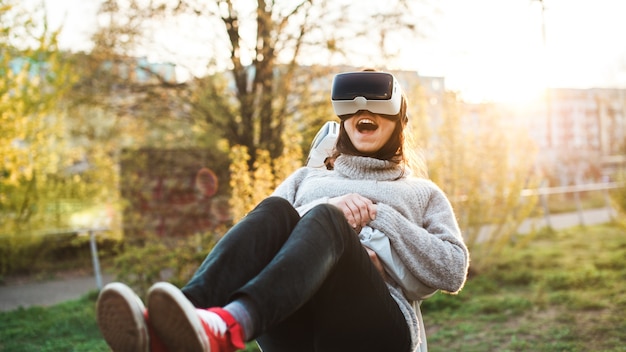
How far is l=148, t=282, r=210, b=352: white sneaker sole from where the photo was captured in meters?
1.52

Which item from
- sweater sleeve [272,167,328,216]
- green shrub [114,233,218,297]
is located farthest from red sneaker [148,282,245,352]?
green shrub [114,233,218,297]

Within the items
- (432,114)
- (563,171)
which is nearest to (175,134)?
(432,114)

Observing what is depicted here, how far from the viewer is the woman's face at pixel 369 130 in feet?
7.83

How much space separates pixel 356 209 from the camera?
7.13ft

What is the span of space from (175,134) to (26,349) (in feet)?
19.4

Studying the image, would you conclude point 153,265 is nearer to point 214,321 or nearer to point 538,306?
point 538,306

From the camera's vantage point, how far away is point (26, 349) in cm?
443

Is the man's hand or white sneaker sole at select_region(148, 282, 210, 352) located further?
the man's hand

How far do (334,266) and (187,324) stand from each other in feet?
1.73

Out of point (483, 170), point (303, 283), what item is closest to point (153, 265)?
point (483, 170)

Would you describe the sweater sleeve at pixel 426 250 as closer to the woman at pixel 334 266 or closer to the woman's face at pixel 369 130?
the woman at pixel 334 266

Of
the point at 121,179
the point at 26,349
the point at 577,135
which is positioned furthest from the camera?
the point at 577,135

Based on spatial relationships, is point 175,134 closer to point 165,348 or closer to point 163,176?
point 163,176

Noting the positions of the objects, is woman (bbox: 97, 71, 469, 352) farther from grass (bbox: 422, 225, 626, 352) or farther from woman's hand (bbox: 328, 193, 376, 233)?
grass (bbox: 422, 225, 626, 352)
